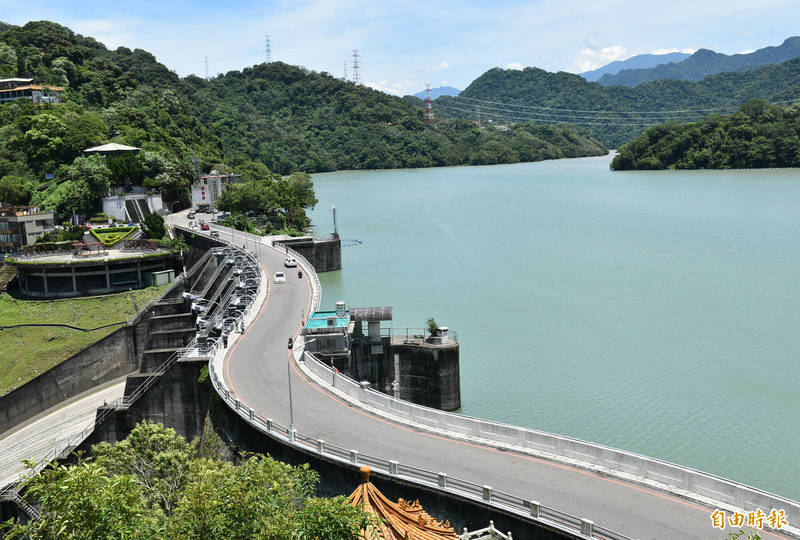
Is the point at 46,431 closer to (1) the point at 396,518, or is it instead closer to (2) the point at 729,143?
(1) the point at 396,518

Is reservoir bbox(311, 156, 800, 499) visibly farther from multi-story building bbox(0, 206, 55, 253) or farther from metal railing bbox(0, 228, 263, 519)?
multi-story building bbox(0, 206, 55, 253)

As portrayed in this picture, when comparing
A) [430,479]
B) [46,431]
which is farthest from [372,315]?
[46,431]

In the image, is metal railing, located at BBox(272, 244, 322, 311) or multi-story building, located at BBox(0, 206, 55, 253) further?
multi-story building, located at BBox(0, 206, 55, 253)

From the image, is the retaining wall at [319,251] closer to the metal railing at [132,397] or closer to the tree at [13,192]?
the metal railing at [132,397]

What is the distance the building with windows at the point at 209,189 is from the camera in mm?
100688

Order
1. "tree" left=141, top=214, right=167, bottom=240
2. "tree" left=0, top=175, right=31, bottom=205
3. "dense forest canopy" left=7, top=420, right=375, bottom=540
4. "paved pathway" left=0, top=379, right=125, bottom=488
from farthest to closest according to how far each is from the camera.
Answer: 1. "tree" left=0, top=175, right=31, bottom=205
2. "tree" left=141, top=214, right=167, bottom=240
3. "paved pathway" left=0, top=379, right=125, bottom=488
4. "dense forest canopy" left=7, top=420, right=375, bottom=540

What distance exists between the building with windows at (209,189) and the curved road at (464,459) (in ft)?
230

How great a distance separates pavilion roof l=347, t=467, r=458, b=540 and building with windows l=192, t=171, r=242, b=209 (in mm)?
88082

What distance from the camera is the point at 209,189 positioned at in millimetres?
101062

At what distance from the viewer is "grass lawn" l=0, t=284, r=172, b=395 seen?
49.5 metres

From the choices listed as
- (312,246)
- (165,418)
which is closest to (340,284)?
(312,246)

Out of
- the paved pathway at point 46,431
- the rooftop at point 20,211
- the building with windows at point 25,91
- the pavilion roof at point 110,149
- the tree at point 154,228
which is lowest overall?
the paved pathway at point 46,431

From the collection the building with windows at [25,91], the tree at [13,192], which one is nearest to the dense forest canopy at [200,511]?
the tree at [13,192]

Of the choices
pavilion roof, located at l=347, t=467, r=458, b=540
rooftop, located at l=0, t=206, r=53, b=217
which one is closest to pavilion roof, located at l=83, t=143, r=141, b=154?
rooftop, located at l=0, t=206, r=53, b=217
